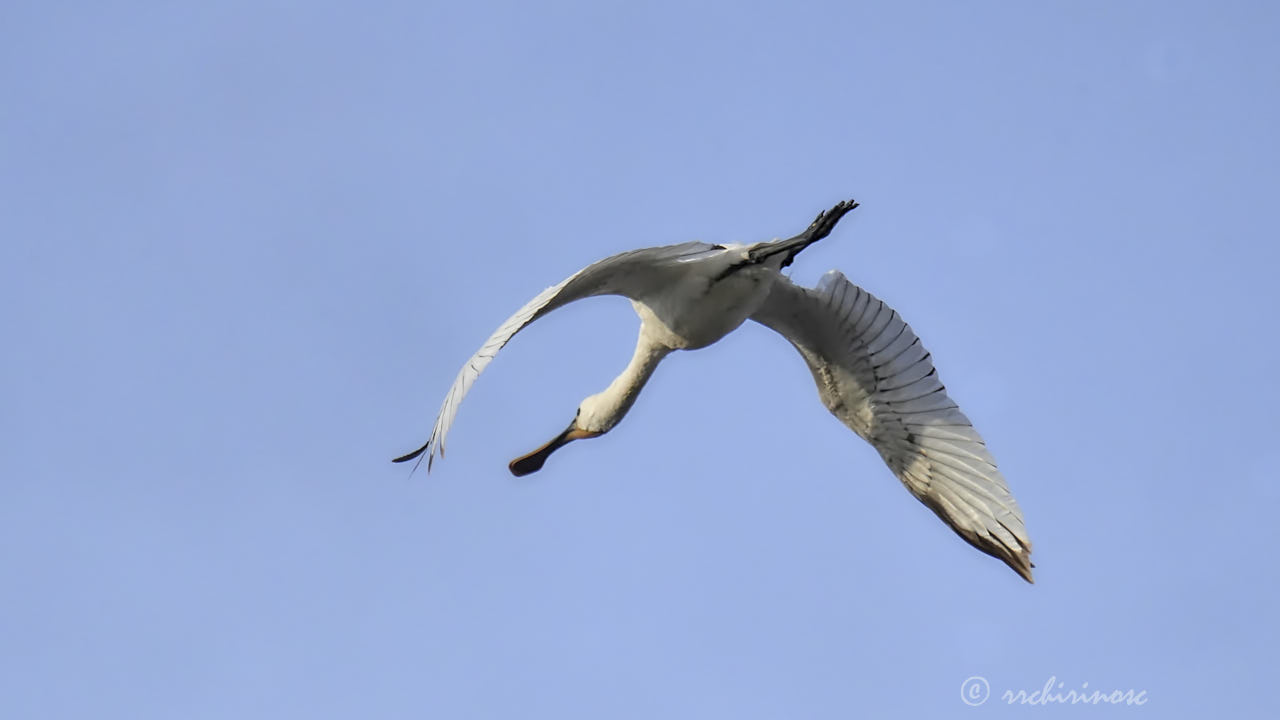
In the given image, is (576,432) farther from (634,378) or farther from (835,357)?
(835,357)

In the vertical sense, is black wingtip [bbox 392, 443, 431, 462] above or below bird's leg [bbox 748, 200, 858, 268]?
below

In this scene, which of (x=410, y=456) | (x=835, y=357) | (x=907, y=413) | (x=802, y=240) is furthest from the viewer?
(x=907, y=413)

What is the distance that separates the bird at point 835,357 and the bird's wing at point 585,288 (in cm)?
2

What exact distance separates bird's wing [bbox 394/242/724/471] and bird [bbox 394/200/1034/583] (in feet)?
0.06

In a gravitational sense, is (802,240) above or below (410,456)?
above

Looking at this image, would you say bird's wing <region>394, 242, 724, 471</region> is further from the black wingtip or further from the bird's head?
the bird's head

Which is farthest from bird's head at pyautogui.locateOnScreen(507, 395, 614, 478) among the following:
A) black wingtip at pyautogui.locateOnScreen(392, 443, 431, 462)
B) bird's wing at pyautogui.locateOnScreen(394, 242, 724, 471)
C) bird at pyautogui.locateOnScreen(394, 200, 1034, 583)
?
black wingtip at pyautogui.locateOnScreen(392, 443, 431, 462)

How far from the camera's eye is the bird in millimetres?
9852

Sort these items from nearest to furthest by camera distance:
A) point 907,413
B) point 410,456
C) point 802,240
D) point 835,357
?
point 410,456, point 802,240, point 835,357, point 907,413

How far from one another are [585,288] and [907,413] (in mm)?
3164

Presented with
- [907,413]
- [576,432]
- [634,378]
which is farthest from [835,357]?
[576,432]

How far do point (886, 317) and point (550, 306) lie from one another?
323cm

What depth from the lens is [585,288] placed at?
9.27m

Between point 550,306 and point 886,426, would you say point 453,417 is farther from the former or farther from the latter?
point 886,426
